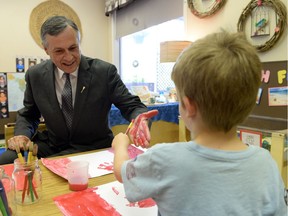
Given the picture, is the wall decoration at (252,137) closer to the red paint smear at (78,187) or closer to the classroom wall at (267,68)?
the classroom wall at (267,68)

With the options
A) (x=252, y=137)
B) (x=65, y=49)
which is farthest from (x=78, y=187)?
(x=252, y=137)

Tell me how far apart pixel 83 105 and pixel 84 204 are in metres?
0.80

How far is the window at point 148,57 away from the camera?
11.9 feet

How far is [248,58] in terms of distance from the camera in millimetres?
503

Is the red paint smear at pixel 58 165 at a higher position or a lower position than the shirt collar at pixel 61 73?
lower

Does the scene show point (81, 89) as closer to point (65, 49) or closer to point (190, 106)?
point (65, 49)

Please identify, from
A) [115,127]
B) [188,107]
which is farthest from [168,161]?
[115,127]

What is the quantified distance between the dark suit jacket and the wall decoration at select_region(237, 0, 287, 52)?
1.17 metres

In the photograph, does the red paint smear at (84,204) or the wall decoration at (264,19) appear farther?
the wall decoration at (264,19)

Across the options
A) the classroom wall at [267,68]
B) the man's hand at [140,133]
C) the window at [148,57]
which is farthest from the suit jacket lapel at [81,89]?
the window at [148,57]

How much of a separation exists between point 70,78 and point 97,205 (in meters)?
0.95

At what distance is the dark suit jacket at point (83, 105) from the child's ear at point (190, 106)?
872 mm

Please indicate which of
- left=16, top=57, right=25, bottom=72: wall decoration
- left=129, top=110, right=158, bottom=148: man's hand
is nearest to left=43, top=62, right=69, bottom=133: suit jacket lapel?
left=129, top=110, right=158, bottom=148: man's hand

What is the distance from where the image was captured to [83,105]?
147cm
